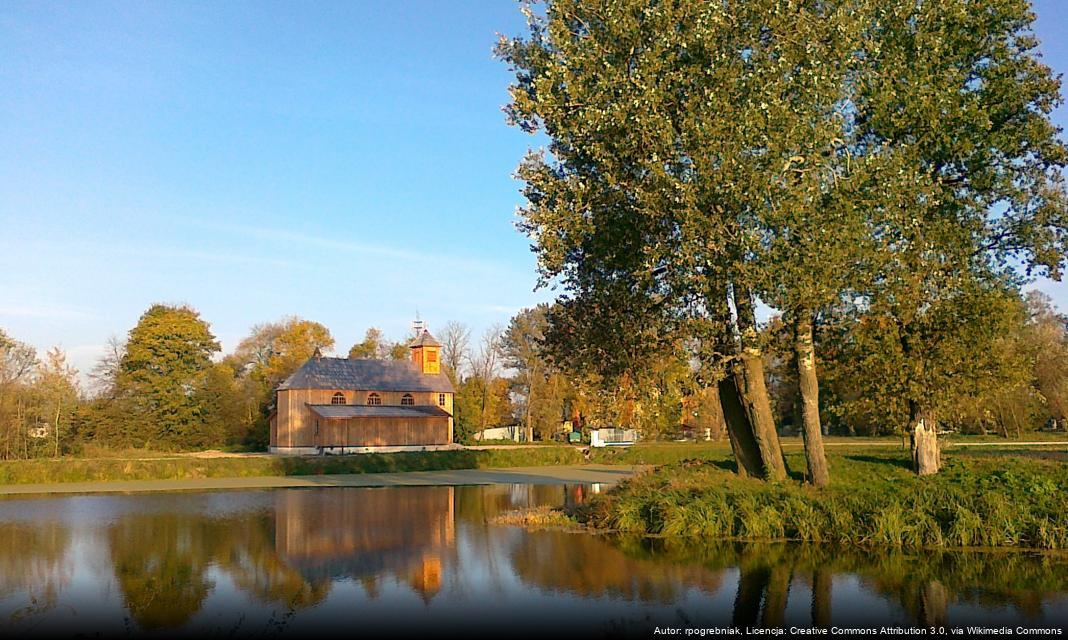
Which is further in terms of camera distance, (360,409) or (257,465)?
(360,409)

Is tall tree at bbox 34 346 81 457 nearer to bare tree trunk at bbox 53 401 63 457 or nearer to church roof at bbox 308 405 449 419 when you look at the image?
bare tree trunk at bbox 53 401 63 457

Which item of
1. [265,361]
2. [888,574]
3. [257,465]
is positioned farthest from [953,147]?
[265,361]

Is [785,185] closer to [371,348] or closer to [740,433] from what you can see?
[740,433]

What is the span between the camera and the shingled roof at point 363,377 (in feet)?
197

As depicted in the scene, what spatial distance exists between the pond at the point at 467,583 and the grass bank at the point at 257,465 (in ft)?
53.3

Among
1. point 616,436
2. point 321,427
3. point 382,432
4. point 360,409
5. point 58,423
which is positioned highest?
point 360,409

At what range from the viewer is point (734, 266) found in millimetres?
15109

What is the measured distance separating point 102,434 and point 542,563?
5566cm

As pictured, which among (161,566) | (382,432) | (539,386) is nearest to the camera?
(161,566)

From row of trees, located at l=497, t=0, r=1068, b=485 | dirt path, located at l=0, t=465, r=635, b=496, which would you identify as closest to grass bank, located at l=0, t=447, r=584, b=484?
dirt path, located at l=0, t=465, r=635, b=496

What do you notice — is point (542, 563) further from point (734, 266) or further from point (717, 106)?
point (717, 106)

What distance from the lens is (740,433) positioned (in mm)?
20391

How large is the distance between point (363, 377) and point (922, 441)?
4762 cm

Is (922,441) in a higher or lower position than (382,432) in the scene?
higher
